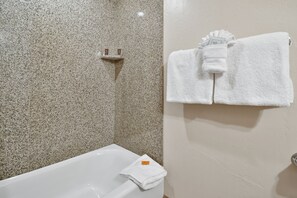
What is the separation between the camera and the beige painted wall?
74 centimetres

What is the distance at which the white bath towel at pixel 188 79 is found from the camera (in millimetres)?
897

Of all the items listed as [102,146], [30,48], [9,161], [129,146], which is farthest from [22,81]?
[129,146]

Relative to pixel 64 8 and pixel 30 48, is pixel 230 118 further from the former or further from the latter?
pixel 64 8

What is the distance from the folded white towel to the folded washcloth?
0.83 meters

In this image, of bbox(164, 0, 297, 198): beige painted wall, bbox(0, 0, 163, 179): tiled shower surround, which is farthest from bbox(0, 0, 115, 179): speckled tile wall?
bbox(164, 0, 297, 198): beige painted wall

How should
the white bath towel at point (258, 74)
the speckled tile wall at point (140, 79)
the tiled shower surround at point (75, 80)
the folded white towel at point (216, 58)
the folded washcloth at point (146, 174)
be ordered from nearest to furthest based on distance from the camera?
1. the white bath towel at point (258, 74)
2. the folded white towel at point (216, 58)
3. the folded washcloth at point (146, 174)
4. the tiled shower surround at point (75, 80)
5. the speckled tile wall at point (140, 79)

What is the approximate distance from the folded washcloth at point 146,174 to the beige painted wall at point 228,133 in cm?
16

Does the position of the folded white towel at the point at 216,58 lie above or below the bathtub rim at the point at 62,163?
above

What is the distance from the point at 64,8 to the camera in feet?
4.57

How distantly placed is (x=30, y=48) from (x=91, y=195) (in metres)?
1.41

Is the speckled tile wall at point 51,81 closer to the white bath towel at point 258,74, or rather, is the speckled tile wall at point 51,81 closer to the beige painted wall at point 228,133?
the beige painted wall at point 228,133

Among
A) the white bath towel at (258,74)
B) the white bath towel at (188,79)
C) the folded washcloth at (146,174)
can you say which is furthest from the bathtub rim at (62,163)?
the white bath towel at (258,74)

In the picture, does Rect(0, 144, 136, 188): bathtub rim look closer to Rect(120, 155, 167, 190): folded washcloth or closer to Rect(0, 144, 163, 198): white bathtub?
Rect(0, 144, 163, 198): white bathtub

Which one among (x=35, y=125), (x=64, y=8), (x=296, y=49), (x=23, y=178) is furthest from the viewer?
(x=64, y=8)
